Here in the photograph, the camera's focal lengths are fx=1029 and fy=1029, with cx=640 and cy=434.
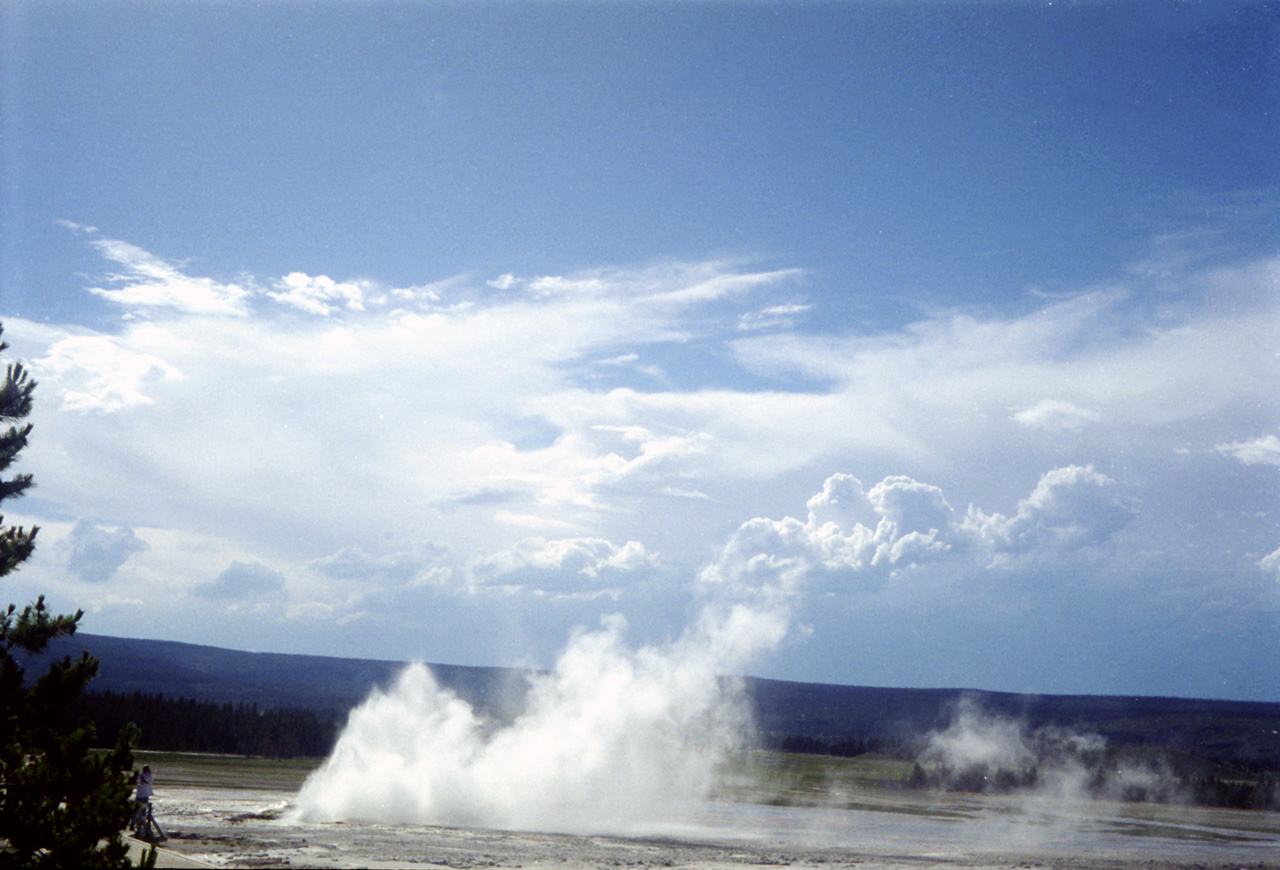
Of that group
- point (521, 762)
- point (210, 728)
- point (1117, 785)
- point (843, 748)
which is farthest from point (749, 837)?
point (843, 748)

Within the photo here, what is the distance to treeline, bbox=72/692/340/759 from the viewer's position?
110m

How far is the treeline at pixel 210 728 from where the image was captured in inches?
4321

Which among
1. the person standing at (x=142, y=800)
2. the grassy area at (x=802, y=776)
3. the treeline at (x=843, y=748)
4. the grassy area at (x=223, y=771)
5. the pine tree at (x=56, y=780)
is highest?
the pine tree at (x=56, y=780)

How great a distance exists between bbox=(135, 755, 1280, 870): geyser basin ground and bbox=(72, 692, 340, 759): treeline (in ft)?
74.6

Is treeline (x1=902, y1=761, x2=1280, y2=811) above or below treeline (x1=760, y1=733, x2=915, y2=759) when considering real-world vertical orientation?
above

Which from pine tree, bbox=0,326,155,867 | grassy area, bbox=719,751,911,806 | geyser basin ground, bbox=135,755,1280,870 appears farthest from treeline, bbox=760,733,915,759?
pine tree, bbox=0,326,155,867

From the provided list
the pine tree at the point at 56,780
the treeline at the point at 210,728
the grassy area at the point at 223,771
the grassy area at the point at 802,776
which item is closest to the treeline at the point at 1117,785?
the grassy area at the point at 802,776

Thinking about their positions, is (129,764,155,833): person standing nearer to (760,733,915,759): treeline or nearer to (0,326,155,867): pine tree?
(0,326,155,867): pine tree

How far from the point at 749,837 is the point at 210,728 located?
285 feet

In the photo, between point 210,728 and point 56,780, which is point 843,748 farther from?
point 56,780

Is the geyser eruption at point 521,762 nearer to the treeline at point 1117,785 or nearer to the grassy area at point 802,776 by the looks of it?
the grassy area at point 802,776

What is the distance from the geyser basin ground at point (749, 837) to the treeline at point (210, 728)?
2275 centimetres

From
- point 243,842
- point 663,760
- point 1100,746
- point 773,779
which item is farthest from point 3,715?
point 1100,746

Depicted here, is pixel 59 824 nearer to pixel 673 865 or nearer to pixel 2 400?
pixel 2 400
